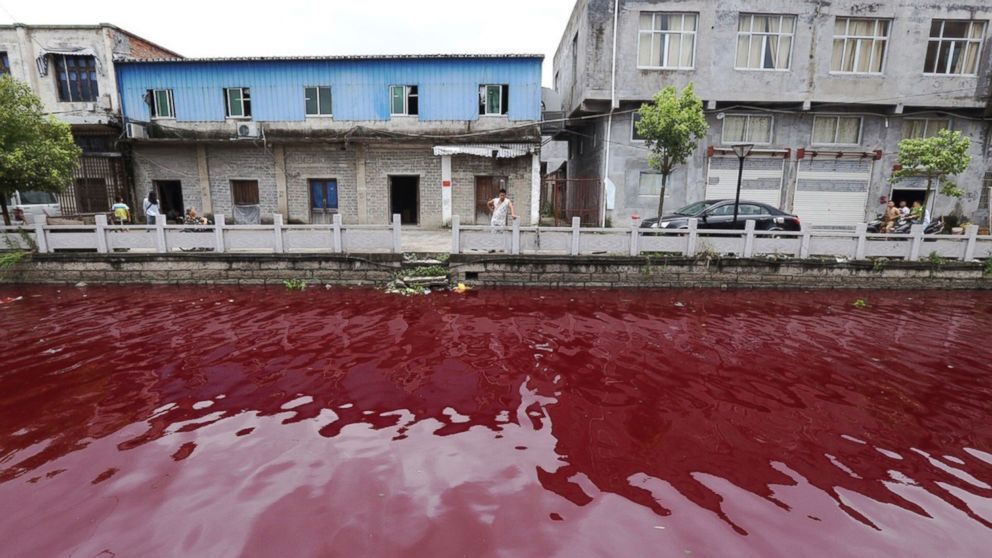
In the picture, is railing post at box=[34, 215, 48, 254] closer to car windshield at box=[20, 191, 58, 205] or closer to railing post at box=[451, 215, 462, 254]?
car windshield at box=[20, 191, 58, 205]

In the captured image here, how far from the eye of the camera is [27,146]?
12008 millimetres

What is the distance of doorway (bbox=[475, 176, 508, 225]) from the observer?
18.5 m

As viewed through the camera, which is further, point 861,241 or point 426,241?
point 426,241

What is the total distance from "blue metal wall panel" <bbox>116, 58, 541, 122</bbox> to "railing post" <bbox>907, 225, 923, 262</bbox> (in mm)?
11612

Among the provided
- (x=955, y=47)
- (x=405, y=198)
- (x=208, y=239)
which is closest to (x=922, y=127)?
(x=955, y=47)

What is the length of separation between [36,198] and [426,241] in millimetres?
15109

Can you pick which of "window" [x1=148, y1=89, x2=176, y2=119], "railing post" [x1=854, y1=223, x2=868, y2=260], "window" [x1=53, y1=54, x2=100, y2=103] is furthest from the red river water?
"window" [x1=53, y1=54, x2=100, y2=103]

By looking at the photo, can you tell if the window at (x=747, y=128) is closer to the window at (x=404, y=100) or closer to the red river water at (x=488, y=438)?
the red river water at (x=488, y=438)

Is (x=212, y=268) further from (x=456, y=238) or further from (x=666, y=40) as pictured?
(x=666, y=40)

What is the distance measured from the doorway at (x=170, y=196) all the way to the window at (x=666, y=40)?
18055 millimetres

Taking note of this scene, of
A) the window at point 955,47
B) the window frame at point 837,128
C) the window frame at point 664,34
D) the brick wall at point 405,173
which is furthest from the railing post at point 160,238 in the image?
the window at point 955,47

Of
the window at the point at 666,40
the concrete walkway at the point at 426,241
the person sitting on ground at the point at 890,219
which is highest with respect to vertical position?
the window at the point at 666,40

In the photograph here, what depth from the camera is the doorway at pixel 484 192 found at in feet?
60.7

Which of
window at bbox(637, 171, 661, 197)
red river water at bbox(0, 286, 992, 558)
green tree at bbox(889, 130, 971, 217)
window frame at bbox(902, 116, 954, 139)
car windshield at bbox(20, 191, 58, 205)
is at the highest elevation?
window frame at bbox(902, 116, 954, 139)
